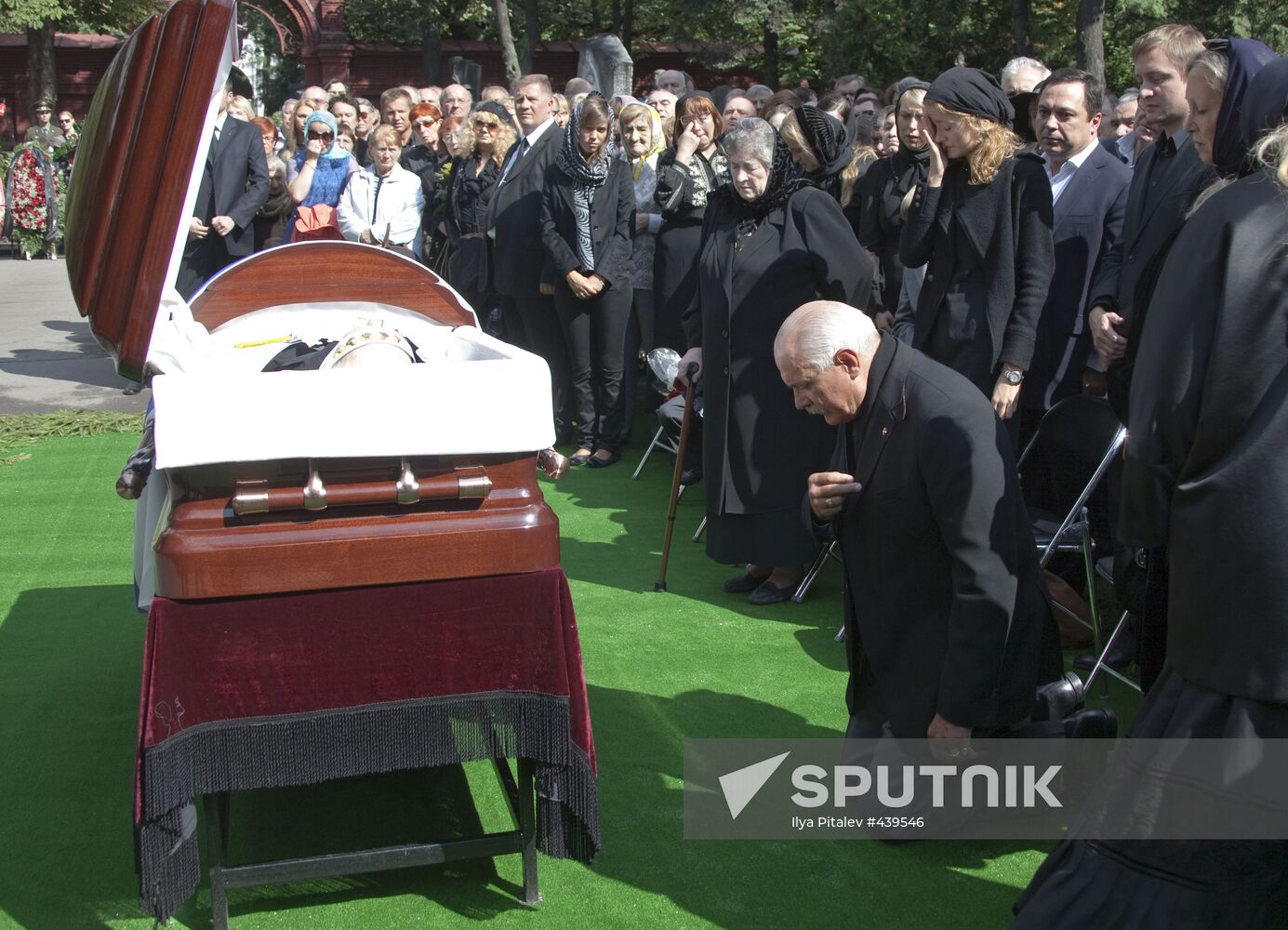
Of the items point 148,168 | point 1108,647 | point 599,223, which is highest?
point 148,168

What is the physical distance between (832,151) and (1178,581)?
13.0 ft

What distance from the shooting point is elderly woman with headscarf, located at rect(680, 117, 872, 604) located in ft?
17.6

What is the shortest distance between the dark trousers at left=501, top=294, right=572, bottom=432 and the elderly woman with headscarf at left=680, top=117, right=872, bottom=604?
272 centimetres

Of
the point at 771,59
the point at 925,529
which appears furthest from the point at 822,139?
the point at 771,59

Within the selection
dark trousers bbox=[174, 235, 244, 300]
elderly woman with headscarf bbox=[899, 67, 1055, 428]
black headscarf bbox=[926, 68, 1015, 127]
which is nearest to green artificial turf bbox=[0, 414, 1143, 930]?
elderly woman with headscarf bbox=[899, 67, 1055, 428]

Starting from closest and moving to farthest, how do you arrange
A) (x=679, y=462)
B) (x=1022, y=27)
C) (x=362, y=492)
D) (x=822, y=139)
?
(x=362, y=492), (x=679, y=462), (x=822, y=139), (x=1022, y=27)

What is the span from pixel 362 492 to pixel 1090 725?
202 cm

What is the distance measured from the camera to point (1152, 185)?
4.71 m

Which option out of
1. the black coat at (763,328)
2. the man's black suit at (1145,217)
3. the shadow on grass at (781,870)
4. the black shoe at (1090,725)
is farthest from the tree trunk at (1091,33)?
the shadow on grass at (781,870)

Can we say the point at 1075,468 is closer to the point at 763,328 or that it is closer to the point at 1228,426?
the point at 763,328

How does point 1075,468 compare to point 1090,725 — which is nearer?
point 1090,725

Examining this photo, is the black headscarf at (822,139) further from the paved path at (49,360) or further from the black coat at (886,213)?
the paved path at (49,360)

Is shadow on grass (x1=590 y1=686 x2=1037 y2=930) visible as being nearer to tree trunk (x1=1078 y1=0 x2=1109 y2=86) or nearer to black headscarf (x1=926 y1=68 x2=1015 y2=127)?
black headscarf (x1=926 y1=68 x2=1015 y2=127)

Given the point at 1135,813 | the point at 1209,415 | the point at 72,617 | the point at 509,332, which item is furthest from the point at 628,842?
the point at 509,332
